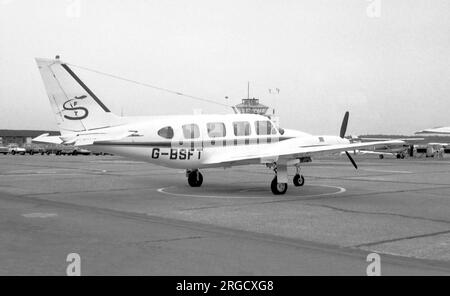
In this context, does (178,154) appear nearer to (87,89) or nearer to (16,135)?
(87,89)

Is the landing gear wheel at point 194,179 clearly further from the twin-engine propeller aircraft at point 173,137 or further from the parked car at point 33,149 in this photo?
the parked car at point 33,149

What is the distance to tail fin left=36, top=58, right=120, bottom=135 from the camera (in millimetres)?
19297

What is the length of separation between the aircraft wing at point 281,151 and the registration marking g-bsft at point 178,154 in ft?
1.85

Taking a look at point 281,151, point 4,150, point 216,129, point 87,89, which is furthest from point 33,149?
point 281,151

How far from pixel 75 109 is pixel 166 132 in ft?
11.4

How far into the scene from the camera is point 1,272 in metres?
7.93

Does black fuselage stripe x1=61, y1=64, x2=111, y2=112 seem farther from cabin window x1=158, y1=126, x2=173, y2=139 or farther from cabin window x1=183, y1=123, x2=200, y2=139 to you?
cabin window x1=183, y1=123, x2=200, y2=139

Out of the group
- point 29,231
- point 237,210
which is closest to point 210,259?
point 29,231

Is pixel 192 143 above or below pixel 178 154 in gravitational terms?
above

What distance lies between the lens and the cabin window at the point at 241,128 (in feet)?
70.6

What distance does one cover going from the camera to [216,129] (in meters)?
21.2
